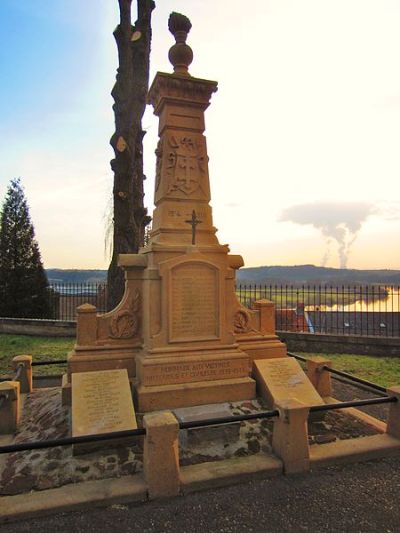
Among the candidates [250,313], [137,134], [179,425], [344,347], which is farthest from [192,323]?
[137,134]

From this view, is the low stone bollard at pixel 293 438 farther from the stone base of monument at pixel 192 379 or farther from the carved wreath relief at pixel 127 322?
the carved wreath relief at pixel 127 322

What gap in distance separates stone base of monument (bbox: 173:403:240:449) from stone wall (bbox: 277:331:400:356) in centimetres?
660

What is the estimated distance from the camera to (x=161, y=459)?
3453 mm

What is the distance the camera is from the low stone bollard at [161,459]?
342cm

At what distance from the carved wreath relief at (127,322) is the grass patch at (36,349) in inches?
146

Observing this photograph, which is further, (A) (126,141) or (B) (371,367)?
(A) (126,141)

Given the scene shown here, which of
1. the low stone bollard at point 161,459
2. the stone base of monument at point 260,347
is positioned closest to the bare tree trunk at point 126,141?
the stone base of monument at point 260,347

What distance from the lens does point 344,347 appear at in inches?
418

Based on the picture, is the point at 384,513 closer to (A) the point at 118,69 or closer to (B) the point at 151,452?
(B) the point at 151,452

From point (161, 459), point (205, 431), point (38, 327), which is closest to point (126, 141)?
point (38, 327)

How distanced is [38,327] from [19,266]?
125 inches

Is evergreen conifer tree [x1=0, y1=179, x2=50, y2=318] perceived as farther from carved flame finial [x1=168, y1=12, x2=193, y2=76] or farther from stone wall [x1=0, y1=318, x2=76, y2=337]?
carved flame finial [x1=168, y1=12, x2=193, y2=76]

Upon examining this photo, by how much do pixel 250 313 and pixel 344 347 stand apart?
18.9 ft

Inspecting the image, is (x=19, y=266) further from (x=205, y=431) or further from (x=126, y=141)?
(x=205, y=431)
